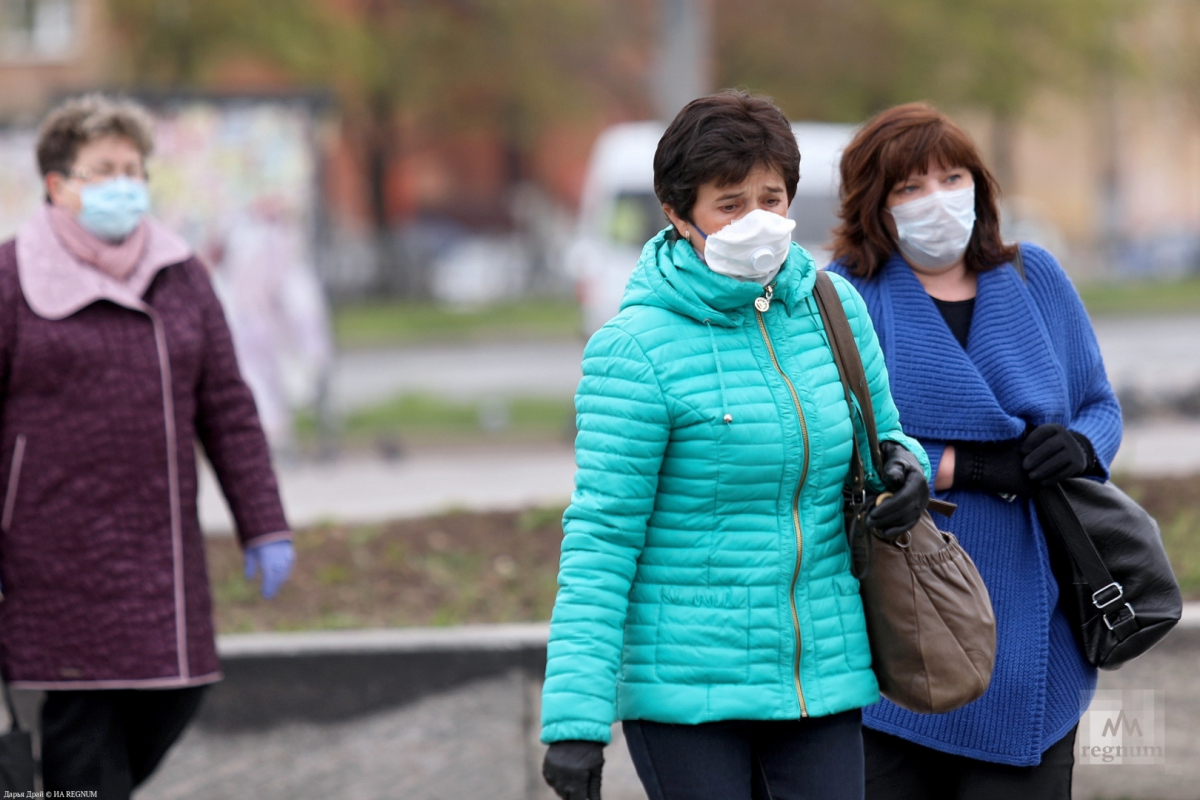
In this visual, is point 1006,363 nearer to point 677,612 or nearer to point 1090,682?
point 1090,682

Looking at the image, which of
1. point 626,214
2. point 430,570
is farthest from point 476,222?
point 430,570

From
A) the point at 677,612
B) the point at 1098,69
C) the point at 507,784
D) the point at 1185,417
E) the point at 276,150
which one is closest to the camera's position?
the point at 677,612

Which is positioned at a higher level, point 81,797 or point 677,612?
point 677,612

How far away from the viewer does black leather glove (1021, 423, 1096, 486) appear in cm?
303

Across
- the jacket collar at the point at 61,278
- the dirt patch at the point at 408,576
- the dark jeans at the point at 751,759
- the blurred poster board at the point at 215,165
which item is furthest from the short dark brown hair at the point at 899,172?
the blurred poster board at the point at 215,165

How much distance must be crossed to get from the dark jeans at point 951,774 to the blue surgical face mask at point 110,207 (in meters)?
2.20

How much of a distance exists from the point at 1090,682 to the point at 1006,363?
698 mm

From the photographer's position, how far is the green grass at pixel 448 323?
23.7 metres

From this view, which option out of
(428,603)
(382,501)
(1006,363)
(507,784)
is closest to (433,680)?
(507,784)

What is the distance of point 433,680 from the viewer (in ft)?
15.2

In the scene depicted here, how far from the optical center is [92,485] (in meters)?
3.63

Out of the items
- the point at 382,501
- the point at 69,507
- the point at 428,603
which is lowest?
the point at 382,501

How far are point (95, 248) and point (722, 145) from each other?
1925mm

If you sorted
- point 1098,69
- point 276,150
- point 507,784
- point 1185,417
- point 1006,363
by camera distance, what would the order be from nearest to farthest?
point 1006,363, point 507,784, point 276,150, point 1185,417, point 1098,69
